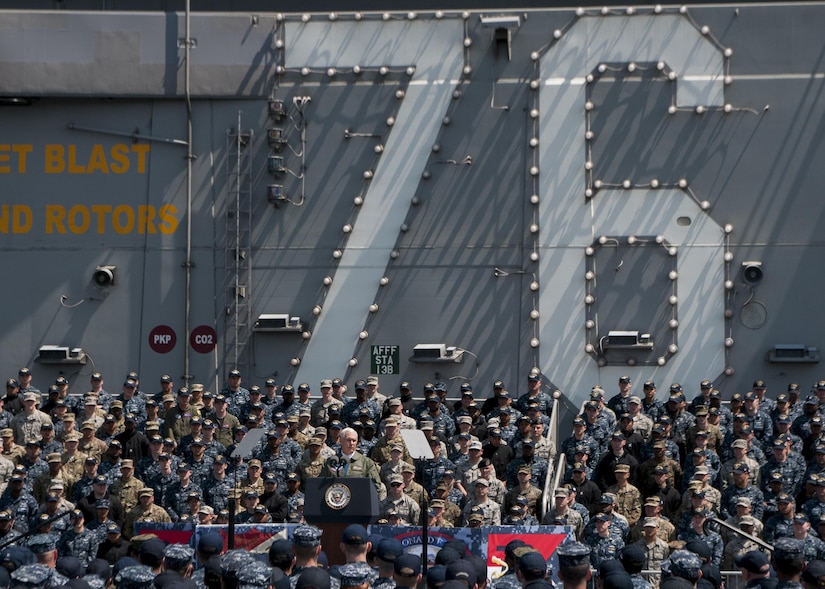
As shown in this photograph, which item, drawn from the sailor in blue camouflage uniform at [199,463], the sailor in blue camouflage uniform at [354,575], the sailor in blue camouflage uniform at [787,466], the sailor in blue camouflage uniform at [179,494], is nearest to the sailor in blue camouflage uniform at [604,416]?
the sailor in blue camouflage uniform at [787,466]

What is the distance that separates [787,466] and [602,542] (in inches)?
99.7

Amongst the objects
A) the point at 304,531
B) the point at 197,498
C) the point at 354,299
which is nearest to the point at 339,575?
the point at 304,531

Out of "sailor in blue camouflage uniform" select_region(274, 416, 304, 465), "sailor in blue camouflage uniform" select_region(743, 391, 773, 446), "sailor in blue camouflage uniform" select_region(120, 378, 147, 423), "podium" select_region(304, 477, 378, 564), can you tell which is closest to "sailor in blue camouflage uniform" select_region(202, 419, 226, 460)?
"sailor in blue camouflage uniform" select_region(274, 416, 304, 465)

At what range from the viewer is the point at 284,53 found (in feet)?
63.1

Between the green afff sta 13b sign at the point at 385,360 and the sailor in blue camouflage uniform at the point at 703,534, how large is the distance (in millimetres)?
4877

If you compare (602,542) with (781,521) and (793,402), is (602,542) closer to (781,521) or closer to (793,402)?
(781,521)

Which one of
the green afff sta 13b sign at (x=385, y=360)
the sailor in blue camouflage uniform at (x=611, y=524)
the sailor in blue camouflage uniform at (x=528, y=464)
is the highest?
the green afff sta 13b sign at (x=385, y=360)

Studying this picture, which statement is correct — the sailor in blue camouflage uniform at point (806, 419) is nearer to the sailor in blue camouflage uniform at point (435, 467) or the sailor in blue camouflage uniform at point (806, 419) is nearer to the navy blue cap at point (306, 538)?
the sailor in blue camouflage uniform at point (435, 467)

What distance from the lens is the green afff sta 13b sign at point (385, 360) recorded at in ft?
61.8

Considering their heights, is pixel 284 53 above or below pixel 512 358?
above

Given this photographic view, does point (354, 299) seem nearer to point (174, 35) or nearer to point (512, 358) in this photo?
point (512, 358)

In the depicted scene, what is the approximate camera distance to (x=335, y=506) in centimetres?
1348

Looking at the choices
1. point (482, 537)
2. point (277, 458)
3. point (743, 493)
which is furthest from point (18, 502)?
point (743, 493)

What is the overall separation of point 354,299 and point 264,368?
4.57 ft
